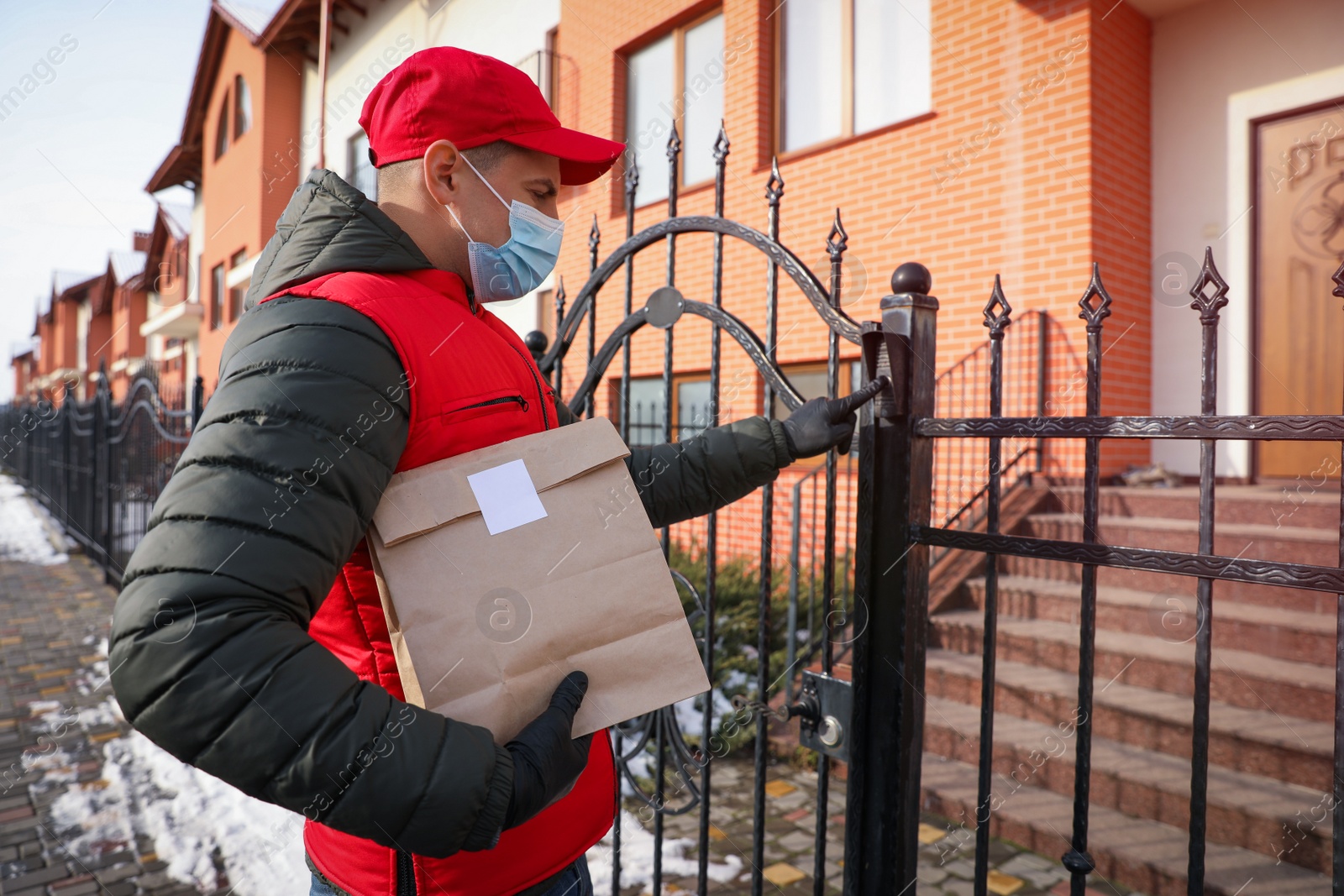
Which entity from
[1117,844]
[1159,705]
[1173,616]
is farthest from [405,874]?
[1173,616]

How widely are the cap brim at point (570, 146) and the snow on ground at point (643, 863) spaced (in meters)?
2.73

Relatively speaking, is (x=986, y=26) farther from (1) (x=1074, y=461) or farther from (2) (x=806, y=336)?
(1) (x=1074, y=461)

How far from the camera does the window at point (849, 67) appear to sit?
633 cm

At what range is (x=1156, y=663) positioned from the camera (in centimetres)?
385

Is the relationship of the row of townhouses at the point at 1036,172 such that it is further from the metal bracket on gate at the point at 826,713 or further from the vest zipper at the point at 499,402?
the vest zipper at the point at 499,402

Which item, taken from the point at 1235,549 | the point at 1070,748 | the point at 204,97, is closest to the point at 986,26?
the point at 1235,549

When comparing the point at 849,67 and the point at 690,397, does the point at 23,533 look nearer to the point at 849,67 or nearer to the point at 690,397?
the point at 690,397

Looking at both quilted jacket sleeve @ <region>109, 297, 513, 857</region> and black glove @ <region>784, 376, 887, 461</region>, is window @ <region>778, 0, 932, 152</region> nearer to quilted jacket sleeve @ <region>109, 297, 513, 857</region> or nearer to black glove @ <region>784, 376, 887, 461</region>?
black glove @ <region>784, 376, 887, 461</region>

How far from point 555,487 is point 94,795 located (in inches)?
162

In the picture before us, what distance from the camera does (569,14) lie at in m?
9.34

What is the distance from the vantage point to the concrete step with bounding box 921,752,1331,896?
9.38 ft

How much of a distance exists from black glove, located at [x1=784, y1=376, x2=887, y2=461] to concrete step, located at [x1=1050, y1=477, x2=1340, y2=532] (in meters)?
3.11

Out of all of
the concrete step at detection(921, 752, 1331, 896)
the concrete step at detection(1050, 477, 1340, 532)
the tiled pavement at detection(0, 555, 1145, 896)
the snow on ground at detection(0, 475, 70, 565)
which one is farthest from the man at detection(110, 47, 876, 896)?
the snow on ground at detection(0, 475, 70, 565)

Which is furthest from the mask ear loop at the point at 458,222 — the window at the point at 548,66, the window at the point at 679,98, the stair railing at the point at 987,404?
the window at the point at 548,66
